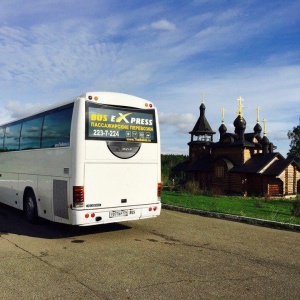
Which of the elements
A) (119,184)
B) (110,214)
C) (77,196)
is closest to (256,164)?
(119,184)

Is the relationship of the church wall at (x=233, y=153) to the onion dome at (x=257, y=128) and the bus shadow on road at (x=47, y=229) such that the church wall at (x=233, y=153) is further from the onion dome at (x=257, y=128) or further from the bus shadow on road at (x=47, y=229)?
the bus shadow on road at (x=47, y=229)

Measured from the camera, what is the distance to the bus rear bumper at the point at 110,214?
859cm

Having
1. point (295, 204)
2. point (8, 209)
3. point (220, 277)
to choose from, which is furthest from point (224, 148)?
point (220, 277)

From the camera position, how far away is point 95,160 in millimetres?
8852

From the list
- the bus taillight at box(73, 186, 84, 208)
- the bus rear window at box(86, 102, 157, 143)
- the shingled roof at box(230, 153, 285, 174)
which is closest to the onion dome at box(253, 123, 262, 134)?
the shingled roof at box(230, 153, 285, 174)

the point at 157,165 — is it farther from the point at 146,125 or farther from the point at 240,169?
the point at 240,169

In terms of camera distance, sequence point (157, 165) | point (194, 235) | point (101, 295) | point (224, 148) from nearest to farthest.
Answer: point (101, 295) < point (194, 235) < point (157, 165) < point (224, 148)

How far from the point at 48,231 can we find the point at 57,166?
6.69ft

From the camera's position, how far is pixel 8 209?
14.7 m

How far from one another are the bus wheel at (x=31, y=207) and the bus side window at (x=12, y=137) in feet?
6.20

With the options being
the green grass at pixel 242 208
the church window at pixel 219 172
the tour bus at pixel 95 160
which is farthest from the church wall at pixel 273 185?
the tour bus at pixel 95 160

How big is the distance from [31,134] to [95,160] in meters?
3.40

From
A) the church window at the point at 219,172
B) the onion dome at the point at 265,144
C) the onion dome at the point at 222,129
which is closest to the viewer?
the church window at the point at 219,172

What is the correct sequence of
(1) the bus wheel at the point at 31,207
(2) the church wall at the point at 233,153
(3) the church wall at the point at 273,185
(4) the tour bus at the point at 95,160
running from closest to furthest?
(4) the tour bus at the point at 95,160 < (1) the bus wheel at the point at 31,207 < (3) the church wall at the point at 273,185 < (2) the church wall at the point at 233,153
